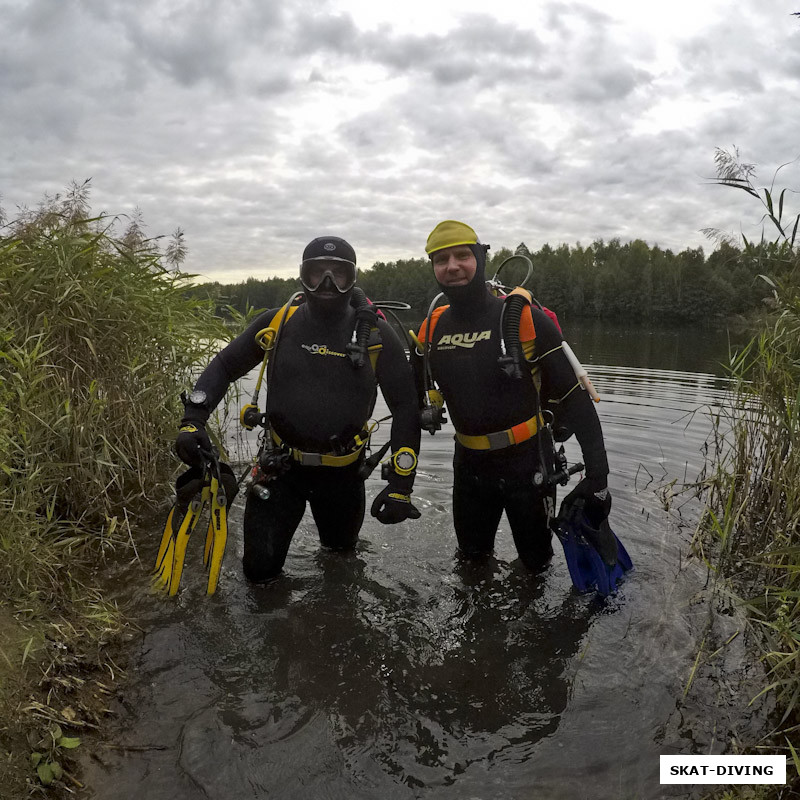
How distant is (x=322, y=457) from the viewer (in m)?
3.77

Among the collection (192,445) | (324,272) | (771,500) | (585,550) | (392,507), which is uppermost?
(324,272)

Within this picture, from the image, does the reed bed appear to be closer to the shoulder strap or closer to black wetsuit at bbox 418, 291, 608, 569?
black wetsuit at bbox 418, 291, 608, 569

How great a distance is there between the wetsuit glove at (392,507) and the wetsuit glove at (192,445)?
41.8 inches

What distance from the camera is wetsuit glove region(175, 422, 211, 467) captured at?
3.47m

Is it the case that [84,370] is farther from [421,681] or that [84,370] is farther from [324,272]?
[421,681]

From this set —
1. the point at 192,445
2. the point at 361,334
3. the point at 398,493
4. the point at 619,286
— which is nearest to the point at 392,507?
the point at 398,493

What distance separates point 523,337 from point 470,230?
761mm

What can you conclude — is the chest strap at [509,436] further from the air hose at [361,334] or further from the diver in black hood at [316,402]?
the air hose at [361,334]

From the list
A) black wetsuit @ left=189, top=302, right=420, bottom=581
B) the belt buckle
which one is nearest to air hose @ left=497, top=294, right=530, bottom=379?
the belt buckle

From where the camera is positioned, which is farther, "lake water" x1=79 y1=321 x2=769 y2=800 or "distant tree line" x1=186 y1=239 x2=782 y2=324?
"distant tree line" x1=186 y1=239 x2=782 y2=324

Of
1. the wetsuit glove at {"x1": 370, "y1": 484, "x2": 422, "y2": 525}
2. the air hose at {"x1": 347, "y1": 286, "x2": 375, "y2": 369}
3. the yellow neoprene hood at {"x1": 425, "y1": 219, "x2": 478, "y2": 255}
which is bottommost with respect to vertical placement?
the wetsuit glove at {"x1": 370, "y1": 484, "x2": 422, "y2": 525}

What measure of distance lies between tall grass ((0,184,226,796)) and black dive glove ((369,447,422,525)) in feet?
5.20

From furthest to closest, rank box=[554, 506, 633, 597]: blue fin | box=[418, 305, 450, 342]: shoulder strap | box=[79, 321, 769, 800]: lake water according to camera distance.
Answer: box=[418, 305, 450, 342]: shoulder strap → box=[554, 506, 633, 597]: blue fin → box=[79, 321, 769, 800]: lake water

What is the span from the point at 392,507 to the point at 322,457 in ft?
1.87
